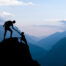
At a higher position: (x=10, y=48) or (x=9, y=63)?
(x=10, y=48)

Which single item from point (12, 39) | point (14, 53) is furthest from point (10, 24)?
point (14, 53)

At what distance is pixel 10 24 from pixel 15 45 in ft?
12.3

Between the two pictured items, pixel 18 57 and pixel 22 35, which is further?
pixel 22 35

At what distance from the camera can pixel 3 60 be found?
2761 cm

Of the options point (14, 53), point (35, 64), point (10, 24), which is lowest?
point (35, 64)

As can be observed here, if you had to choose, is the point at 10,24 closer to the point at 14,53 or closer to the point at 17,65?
the point at 14,53

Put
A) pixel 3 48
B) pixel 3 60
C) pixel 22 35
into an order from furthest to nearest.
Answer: pixel 22 35
pixel 3 48
pixel 3 60

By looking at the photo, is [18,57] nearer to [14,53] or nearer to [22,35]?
[14,53]

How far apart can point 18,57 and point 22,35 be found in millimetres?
4192

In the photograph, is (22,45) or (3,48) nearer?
(3,48)

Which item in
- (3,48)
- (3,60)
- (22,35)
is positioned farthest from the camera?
(22,35)

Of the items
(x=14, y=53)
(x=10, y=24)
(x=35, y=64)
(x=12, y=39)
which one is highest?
(x=10, y=24)

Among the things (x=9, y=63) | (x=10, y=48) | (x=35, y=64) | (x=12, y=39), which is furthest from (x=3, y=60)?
(x=35, y=64)

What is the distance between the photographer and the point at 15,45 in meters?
31.4
